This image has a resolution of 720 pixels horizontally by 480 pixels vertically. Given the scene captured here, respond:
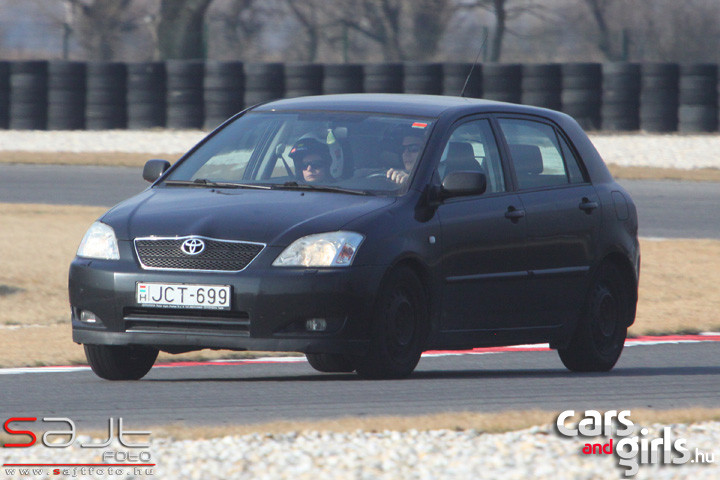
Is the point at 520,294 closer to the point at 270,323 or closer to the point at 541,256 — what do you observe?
the point at 541,256

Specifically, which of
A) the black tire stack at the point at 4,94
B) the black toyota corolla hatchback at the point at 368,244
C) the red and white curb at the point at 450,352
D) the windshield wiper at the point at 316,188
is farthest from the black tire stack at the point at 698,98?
the windshield wiper at the point at 316,188

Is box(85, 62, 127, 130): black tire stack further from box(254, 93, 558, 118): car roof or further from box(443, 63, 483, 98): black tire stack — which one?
box(254, 93, 558, 118): car roof

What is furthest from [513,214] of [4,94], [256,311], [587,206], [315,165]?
[4,94]

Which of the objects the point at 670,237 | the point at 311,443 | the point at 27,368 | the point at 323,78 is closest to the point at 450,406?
the point at 311,443

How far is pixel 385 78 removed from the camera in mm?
25969

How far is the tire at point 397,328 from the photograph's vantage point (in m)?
7.01

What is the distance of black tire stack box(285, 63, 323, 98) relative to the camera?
26.2 meters

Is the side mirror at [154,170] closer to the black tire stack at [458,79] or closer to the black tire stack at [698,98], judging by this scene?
the black tire stack at [458,79]

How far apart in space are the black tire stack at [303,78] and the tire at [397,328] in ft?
62.9

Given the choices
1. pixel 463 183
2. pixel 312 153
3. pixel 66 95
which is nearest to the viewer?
pixel 463 183

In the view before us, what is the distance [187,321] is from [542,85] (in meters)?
19.6

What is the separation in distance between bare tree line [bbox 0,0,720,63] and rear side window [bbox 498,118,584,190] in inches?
1050

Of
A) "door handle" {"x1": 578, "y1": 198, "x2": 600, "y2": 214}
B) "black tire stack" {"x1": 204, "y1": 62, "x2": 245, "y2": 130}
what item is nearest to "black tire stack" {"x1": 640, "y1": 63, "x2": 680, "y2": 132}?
"black tire stack" {"x1": 204, "y1": 62, "x2": 245, "y2": 130}

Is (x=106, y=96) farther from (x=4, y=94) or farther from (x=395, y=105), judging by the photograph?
(x=395, y=105)
